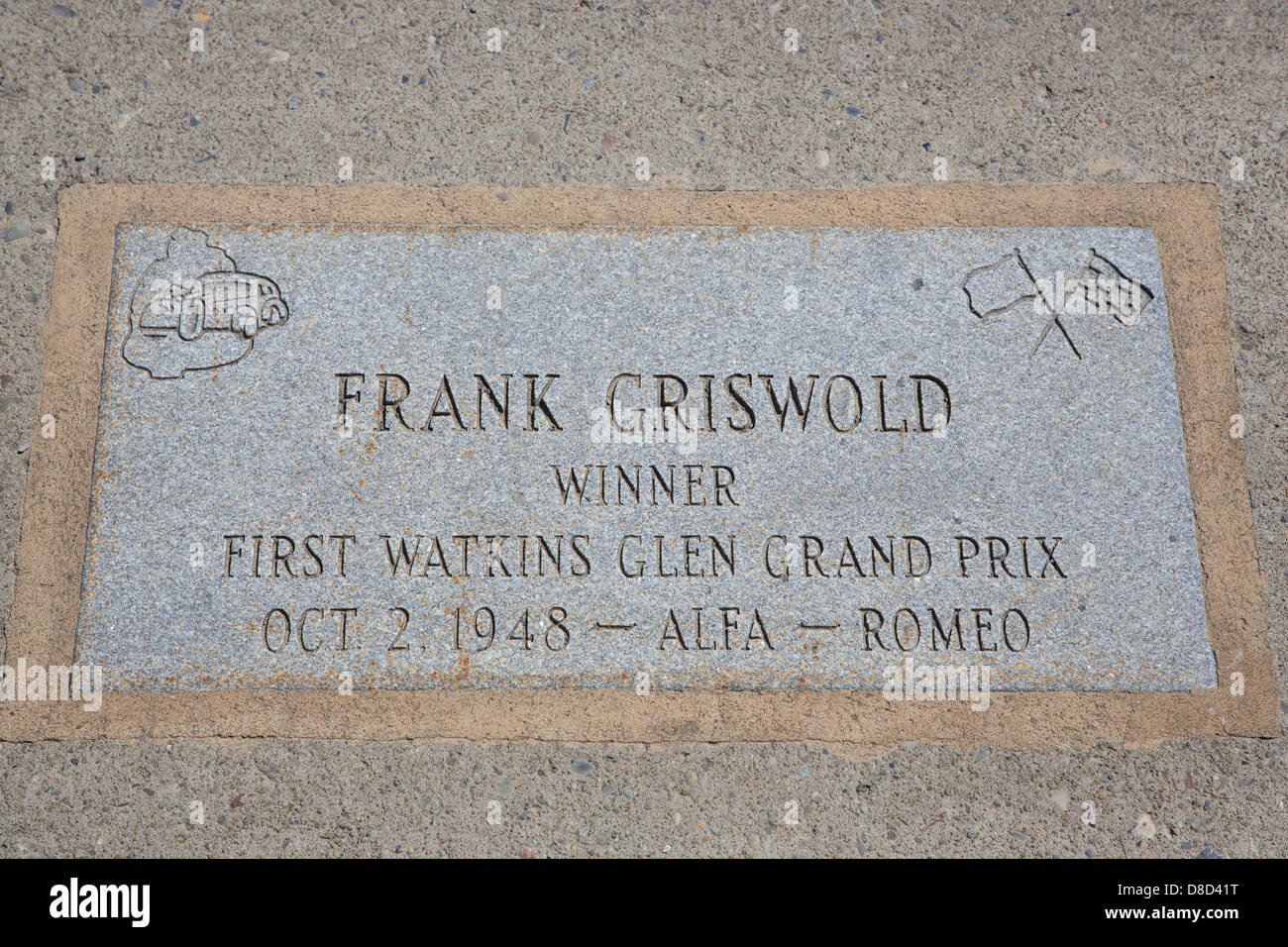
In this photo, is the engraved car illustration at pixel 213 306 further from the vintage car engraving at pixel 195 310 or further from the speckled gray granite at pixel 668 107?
the speckled gray granite at pixel 668 107

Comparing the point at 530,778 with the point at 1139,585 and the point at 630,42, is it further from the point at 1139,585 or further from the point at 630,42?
the point at 630,42

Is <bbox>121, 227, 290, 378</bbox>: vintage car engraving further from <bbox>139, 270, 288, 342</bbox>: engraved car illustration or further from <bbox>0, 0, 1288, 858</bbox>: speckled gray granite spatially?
<bbox>0, 0, 1288, 858</bbox>: speckled gray granite

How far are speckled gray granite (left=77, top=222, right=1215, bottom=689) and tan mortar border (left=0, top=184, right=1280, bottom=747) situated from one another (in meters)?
0.07

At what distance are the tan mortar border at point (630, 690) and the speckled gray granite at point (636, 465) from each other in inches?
2.8

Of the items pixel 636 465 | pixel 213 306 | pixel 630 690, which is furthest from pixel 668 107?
pixel 630 690

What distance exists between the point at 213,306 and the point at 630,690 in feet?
6.65

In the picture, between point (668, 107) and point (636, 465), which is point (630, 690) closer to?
point (636, 465)

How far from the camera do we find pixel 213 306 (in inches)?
120

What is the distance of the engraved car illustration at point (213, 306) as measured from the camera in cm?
304

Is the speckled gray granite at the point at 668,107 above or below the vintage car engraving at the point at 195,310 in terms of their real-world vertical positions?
above

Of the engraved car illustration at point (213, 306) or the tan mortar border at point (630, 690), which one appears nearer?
the tan mortar border at point (630, 690)

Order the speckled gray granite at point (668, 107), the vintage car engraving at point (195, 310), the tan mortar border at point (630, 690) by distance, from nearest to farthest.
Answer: the tan mortar border at point (630, 690)
the vintage car engraving at point (195, 310)
the speckled gray granite at point (668, 107)

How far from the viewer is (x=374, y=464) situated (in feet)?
9.60

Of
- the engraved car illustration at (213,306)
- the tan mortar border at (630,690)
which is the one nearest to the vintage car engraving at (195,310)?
the engraved car illustration at (213,306)
